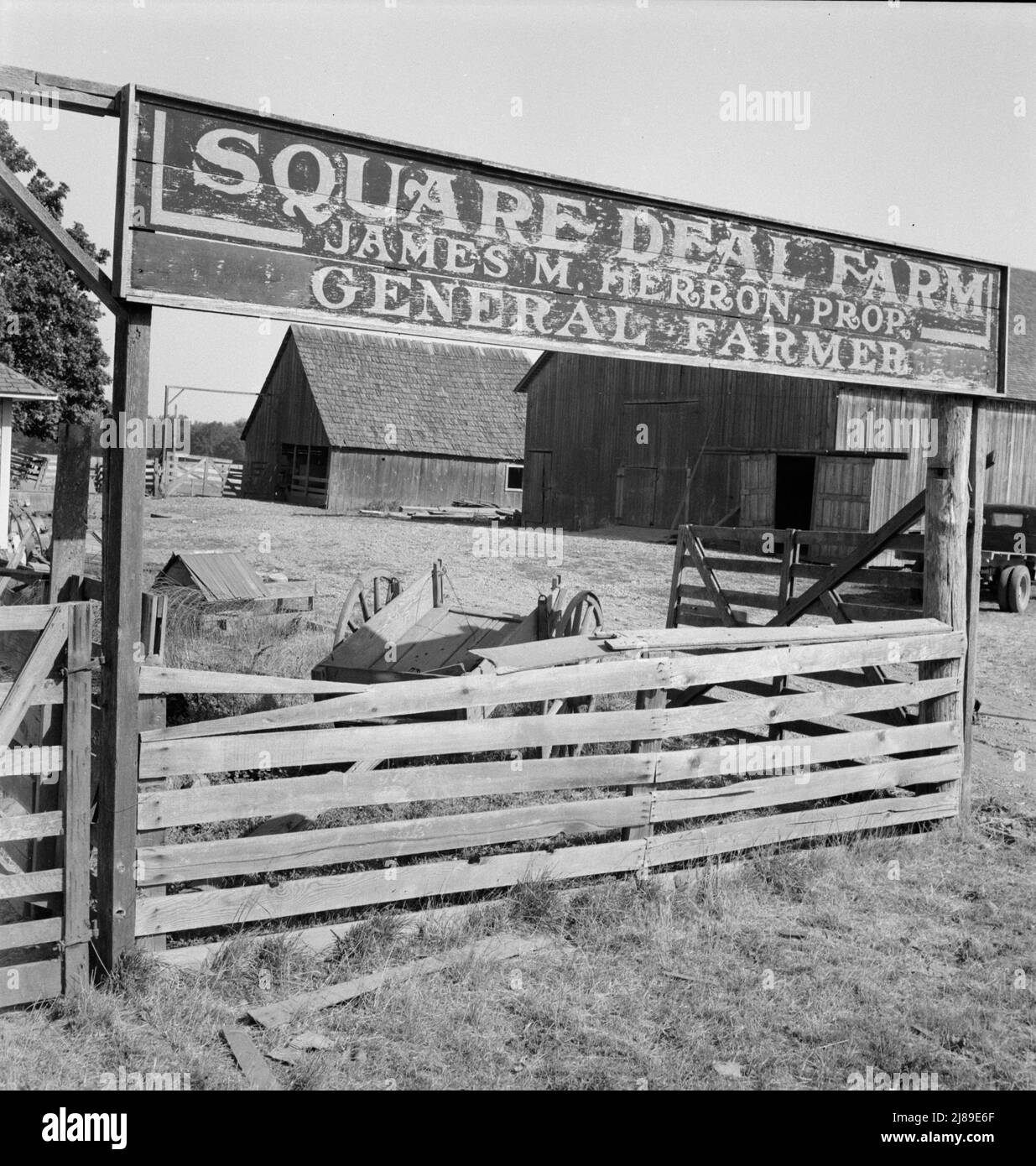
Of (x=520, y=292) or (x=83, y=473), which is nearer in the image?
(x=83, y=473)

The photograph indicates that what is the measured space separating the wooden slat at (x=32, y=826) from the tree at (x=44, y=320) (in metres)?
27.9

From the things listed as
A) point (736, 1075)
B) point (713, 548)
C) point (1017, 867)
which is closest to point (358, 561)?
point (713, 548)

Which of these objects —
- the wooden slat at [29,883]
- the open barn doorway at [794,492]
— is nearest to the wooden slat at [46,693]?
the wooden slat at [29,883]

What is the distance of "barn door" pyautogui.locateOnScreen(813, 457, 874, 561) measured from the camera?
76.9ft

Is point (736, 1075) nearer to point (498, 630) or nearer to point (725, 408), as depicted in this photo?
point (498, 630)

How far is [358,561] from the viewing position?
1981 cm

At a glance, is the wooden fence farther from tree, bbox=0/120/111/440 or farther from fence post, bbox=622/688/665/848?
tree, bbox=0/120/111/440

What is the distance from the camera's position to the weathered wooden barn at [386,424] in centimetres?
3672

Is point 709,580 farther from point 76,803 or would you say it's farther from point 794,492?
point 794,492

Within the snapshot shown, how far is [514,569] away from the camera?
2014 centimetres

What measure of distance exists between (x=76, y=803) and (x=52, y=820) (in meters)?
0.10

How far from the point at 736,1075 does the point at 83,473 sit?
3569mm

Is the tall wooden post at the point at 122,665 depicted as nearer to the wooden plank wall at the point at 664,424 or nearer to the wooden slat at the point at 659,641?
the wooden slat at the point at 659,641

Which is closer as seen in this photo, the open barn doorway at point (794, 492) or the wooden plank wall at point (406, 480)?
the open barn doorway at point (794, 492)
